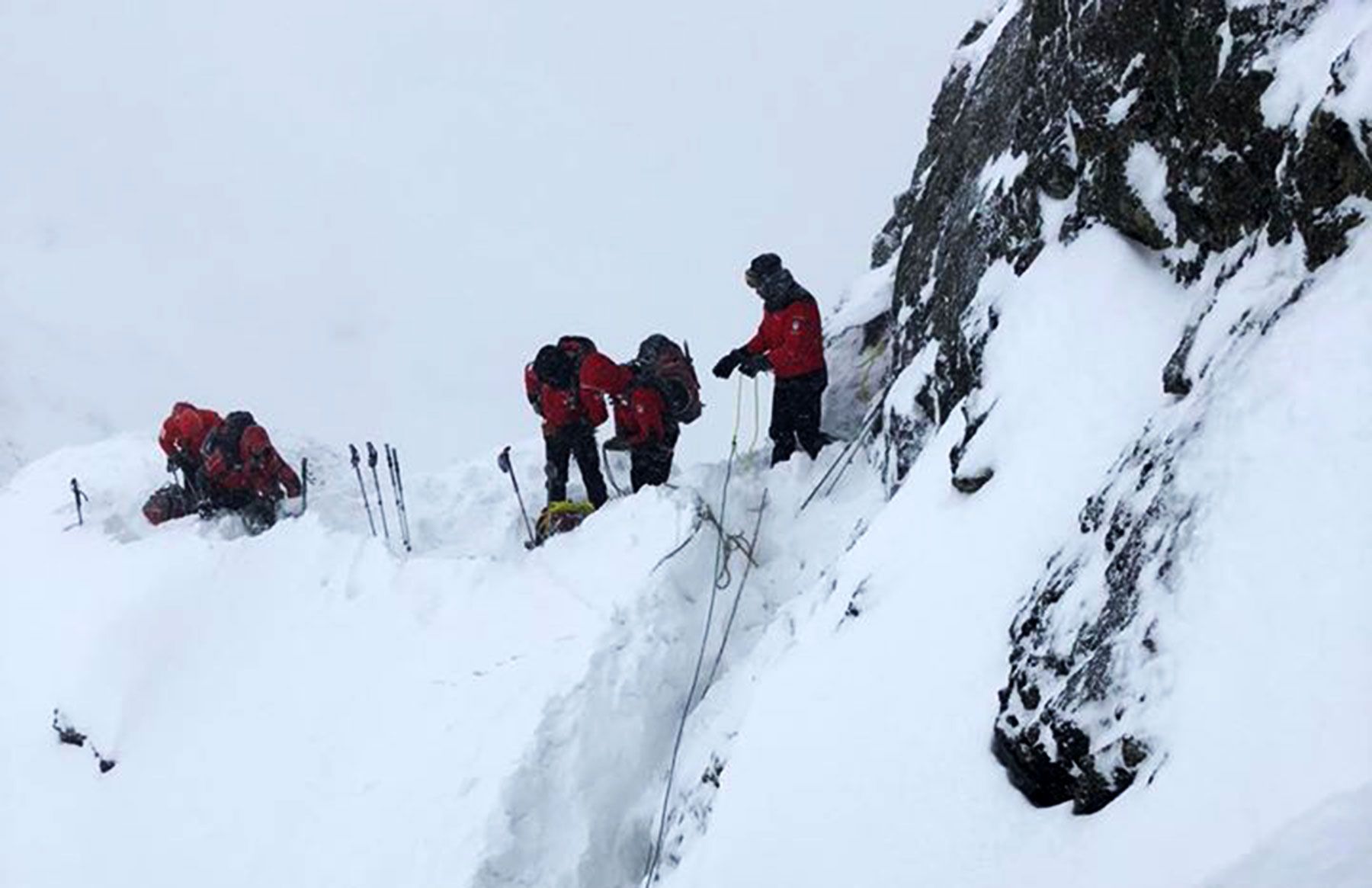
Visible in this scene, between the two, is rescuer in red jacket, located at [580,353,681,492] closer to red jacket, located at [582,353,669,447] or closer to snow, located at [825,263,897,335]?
red jacket, located at [582,353,669,447]

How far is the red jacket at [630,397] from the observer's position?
9.12m

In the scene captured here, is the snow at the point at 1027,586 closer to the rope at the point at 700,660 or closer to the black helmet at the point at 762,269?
the rope at the point at 700,660

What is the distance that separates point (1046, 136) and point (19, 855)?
8438mm

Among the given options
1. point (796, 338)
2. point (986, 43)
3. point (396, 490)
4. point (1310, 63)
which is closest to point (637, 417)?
point (796, 338)

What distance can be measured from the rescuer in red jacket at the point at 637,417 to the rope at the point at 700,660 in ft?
1.72

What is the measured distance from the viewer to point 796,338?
29.6ft

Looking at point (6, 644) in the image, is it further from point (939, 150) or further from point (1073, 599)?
point (1073, 599)

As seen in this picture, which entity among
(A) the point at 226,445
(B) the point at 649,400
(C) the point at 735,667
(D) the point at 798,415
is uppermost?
(A) the point at 226,445

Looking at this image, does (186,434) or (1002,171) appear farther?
(186,434)

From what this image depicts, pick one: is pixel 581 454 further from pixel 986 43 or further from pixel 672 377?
pixel 986 43

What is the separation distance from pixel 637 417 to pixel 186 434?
16.8 feet

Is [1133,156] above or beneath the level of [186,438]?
beneath

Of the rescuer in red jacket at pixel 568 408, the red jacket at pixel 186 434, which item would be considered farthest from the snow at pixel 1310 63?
the red jacket at pixel 186 434

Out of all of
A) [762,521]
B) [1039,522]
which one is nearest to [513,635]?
[762,521]
